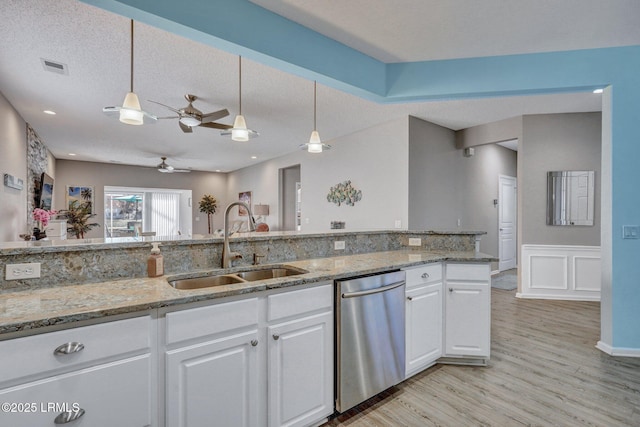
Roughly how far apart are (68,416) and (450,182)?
5.16 metres

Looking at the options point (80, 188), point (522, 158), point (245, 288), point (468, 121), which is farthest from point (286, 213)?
point (245, 288)

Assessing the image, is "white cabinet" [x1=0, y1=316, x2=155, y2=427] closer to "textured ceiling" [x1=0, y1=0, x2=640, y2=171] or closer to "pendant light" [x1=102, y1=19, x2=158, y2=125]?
"pendant light" [x1=102, y1=19, x2=158, y2=125]

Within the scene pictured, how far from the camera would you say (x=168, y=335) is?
50.6 inches

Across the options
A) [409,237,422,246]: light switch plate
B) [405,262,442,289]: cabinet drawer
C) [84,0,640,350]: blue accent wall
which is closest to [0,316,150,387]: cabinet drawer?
[405,262,442,289]: cabinet drawer

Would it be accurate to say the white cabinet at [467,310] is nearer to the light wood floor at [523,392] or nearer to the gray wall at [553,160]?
the light wood floor at [523,392]

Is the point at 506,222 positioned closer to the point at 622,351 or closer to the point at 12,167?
the point at 622,351

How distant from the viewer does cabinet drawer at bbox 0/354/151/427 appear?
40.4 inches

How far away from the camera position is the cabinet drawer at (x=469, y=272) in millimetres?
2396

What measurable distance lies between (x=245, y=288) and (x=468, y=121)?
4535mm

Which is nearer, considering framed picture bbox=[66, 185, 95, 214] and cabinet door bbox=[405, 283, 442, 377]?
cabinet door bbox=[405, 283, 442, 377]

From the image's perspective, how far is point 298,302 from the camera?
1.67 meters

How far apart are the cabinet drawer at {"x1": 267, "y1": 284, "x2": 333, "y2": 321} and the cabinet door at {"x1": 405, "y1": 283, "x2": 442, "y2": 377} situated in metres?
0.76

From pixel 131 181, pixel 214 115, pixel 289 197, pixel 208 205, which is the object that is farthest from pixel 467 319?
pixel 131 181

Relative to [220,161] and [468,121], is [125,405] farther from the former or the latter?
[220,161]
